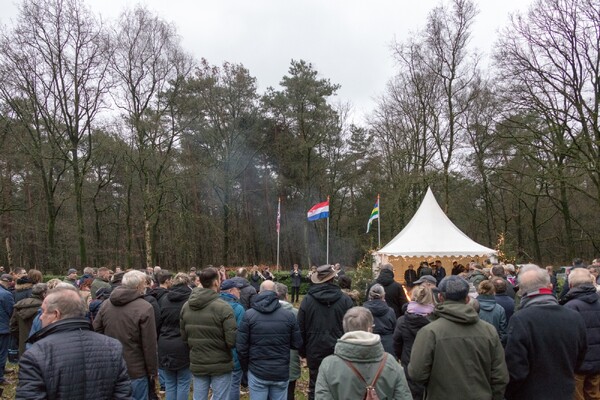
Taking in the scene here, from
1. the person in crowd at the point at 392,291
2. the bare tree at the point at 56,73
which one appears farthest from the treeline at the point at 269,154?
the person in crowd at the point at 392,291

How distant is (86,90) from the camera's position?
20.7 metres

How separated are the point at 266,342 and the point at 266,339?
0.10ft

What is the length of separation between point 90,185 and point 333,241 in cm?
1683

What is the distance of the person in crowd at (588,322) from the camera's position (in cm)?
420

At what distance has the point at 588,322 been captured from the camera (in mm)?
4199

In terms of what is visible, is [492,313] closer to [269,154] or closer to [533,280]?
[533,280]

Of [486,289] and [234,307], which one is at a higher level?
[486,289]

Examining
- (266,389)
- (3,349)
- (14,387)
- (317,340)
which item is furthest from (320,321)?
(3,349)

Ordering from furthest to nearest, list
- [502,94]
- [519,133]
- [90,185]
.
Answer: [90,185], [519,133], [502,94]

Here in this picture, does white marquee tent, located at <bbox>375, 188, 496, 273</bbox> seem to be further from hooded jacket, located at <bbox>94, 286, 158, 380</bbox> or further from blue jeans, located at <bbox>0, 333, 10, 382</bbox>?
hooded jacket, located at <bbox>94, 286, 158, 380</bbox>

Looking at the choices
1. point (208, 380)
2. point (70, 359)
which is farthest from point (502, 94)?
point (70, 359)

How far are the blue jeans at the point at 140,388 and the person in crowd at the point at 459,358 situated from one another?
2587mm

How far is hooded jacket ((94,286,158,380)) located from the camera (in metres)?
4.14

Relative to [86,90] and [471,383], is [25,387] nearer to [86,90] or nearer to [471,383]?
[471,383]
